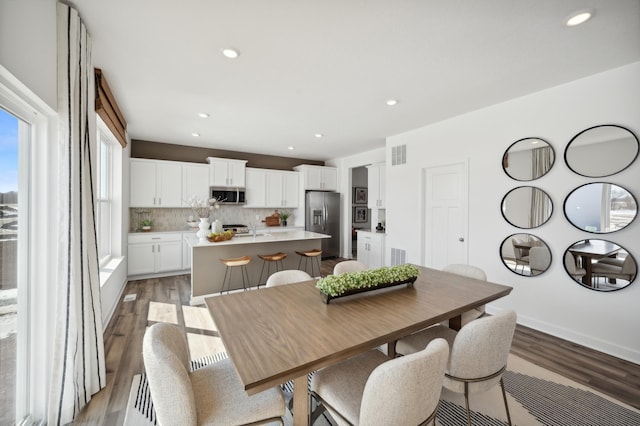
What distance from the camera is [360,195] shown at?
25.0 feet

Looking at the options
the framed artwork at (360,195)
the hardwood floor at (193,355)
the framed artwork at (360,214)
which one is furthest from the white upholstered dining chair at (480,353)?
the framed artwork at (360,195)

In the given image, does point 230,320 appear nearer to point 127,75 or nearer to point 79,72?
point 79,72

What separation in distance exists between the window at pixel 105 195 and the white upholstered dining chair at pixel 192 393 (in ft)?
10.4

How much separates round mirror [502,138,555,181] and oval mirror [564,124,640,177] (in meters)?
0.18

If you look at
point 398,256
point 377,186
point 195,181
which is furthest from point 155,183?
point 398,256

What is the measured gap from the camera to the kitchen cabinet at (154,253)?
482 cm

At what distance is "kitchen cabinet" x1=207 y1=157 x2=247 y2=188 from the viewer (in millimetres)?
5695

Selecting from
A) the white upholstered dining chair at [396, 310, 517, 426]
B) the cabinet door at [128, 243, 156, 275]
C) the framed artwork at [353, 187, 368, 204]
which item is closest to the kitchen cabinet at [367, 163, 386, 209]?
Result: the framed artwork at [353, 187, 368, 204]

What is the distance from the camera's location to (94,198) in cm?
199

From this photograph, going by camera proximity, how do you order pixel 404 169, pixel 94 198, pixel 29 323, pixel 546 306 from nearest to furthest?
pixel 29 323
pixel 94 198
pixel 546 306
pixel 404 169

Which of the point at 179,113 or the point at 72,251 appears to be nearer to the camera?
the point at 72,251

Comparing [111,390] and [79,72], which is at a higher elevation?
[79,72]

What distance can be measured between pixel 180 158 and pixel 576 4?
20.1ft

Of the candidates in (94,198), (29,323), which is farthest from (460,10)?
(29,323)
